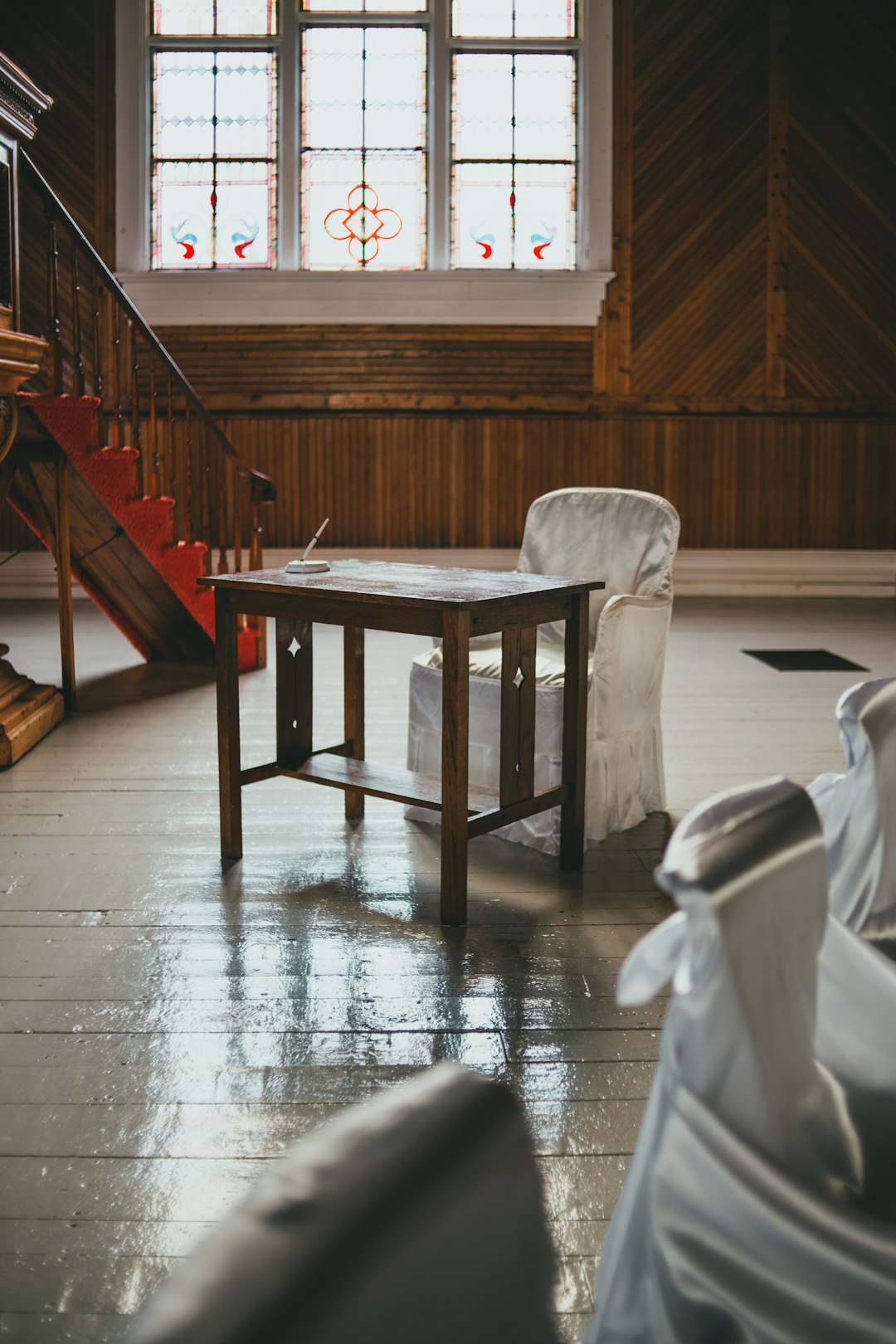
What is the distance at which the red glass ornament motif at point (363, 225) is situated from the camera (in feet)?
28.1

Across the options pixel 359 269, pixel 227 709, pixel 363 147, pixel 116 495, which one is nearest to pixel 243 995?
pixel 227 709

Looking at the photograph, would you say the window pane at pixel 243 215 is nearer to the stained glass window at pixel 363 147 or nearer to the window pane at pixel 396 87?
the stained glass window at pixel 363 147

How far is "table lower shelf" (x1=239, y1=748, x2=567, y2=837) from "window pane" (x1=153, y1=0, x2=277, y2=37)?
274 inches

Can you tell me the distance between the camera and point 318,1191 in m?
0.48

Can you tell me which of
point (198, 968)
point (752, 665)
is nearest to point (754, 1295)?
point (198, 968)

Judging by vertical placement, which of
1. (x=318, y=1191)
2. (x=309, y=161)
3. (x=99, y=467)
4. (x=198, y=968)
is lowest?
(x=198, y=968)

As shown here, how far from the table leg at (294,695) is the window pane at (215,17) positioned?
6.71 m

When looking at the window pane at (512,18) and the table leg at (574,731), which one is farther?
the window pane at (512,18)

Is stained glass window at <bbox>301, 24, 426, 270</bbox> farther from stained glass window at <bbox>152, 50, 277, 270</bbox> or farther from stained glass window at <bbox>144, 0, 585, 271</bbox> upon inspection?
stained glass window at <bbox>152, 50, 277, 270</bbox>

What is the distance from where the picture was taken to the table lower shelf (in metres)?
2.92

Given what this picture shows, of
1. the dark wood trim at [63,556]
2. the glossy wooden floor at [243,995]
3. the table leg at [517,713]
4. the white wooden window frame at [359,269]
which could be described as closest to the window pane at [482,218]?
the white wooden window frame at [359,269]

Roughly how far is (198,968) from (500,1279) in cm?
203

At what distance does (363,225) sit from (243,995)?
23.7ft

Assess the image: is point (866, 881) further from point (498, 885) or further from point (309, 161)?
point (309, 161)
